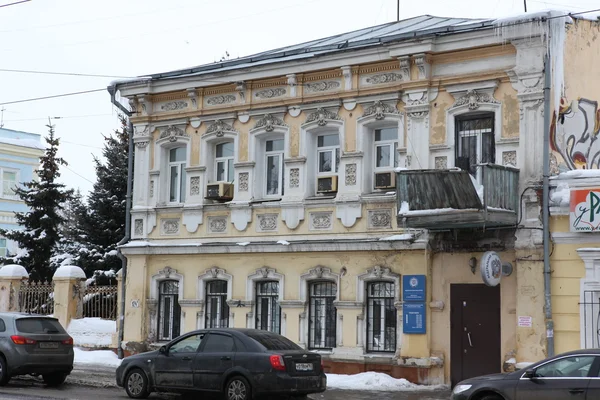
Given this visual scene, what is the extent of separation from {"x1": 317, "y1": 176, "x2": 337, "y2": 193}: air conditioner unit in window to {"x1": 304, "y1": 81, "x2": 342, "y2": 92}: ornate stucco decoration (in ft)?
6.75

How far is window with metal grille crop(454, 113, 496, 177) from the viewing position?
19500 millimetres

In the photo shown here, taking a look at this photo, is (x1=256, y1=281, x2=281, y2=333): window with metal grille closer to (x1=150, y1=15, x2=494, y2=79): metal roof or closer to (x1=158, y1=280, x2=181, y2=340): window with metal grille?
(x1=158, y1=280, x2=181, y2=340): window with metal grille

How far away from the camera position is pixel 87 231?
1341 inches

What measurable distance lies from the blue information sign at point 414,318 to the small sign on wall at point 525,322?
2.15 metres

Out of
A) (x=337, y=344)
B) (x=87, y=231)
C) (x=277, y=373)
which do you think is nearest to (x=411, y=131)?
(x=337, y=344)

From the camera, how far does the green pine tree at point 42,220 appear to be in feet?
116

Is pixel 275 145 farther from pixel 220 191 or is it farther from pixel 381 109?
pixel 381 109

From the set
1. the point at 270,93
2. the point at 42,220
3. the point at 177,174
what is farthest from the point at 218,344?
the point at 42,220

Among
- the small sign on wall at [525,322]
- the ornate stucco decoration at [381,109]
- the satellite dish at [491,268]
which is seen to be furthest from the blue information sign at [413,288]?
the ornate stucco decoration at [381,109]

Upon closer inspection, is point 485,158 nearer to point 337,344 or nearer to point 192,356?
point 337,344

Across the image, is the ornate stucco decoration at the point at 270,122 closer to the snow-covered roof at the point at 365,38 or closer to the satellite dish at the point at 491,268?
the snow-covered roof at the point at 365,38

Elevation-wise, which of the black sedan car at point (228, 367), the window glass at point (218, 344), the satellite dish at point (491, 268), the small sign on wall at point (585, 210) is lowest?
the black sedan car at point (228, 367)

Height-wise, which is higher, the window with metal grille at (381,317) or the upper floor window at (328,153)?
the upper floor window at (328,153)

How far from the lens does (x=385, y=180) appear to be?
20719 millimetres
